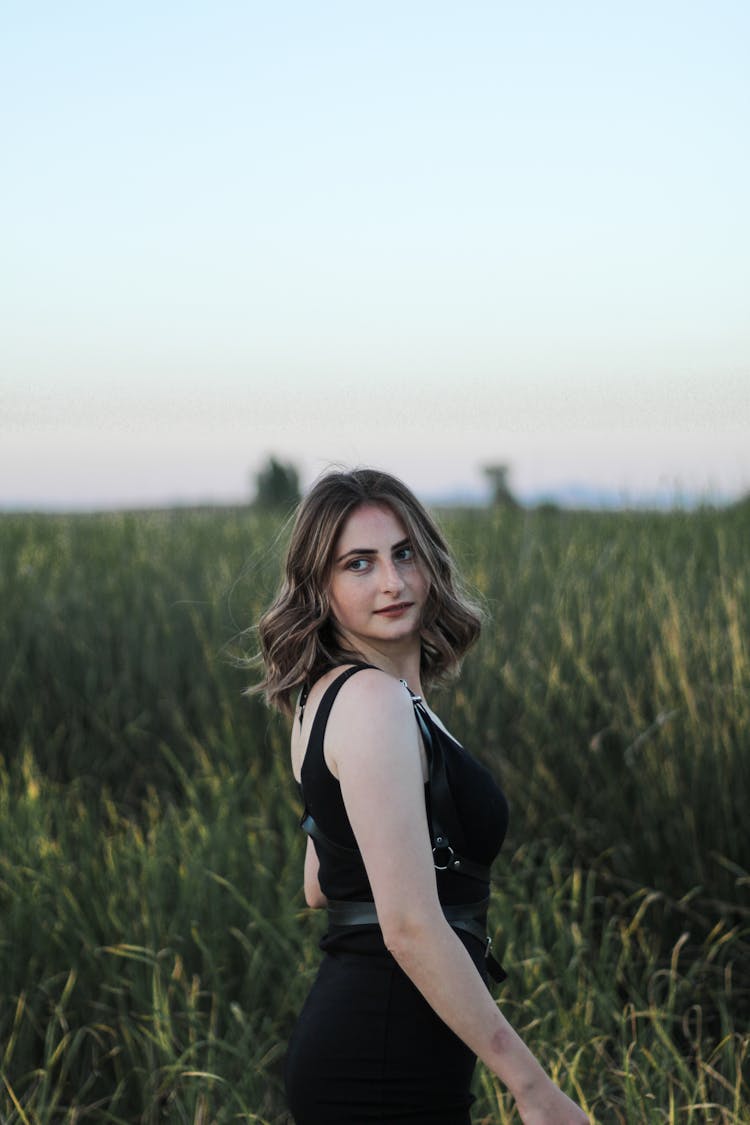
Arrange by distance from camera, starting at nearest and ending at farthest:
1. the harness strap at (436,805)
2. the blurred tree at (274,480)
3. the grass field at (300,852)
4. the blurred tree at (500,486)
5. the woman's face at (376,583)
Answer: the harness strap at (436,805) < the woman's face at (376,583) < the grass field at (300,852) < the blurred tree at (500,486) < the blurred tree at (274,480)

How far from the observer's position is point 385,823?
1618 mm

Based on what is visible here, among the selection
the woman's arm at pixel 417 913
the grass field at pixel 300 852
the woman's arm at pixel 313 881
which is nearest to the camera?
the woman's arm at pixel 417 913

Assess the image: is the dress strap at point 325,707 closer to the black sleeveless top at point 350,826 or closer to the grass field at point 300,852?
the black sleeveless top at point 350,826

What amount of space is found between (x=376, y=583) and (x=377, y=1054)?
0.71 m

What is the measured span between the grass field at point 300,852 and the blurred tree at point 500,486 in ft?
16.0

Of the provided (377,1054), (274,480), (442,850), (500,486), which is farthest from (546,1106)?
(274,480)

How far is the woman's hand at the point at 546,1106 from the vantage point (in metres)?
1.63

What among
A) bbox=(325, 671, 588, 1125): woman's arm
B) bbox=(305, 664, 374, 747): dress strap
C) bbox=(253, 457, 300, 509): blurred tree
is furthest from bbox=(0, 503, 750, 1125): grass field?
bbox=(253, 457, 300, 509): blurred tree

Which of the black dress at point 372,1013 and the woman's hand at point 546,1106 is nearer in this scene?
the woman's hand at point 546,1106

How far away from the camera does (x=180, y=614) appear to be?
7.10 meters

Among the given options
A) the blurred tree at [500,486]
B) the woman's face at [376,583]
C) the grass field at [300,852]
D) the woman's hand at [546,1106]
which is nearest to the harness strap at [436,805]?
the woman's face at [376,583]

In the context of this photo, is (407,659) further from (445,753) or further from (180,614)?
(180,614)

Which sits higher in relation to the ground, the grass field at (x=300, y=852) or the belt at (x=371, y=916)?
the belt at (x=371, y=916)

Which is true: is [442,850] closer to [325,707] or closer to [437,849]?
[437,849]
